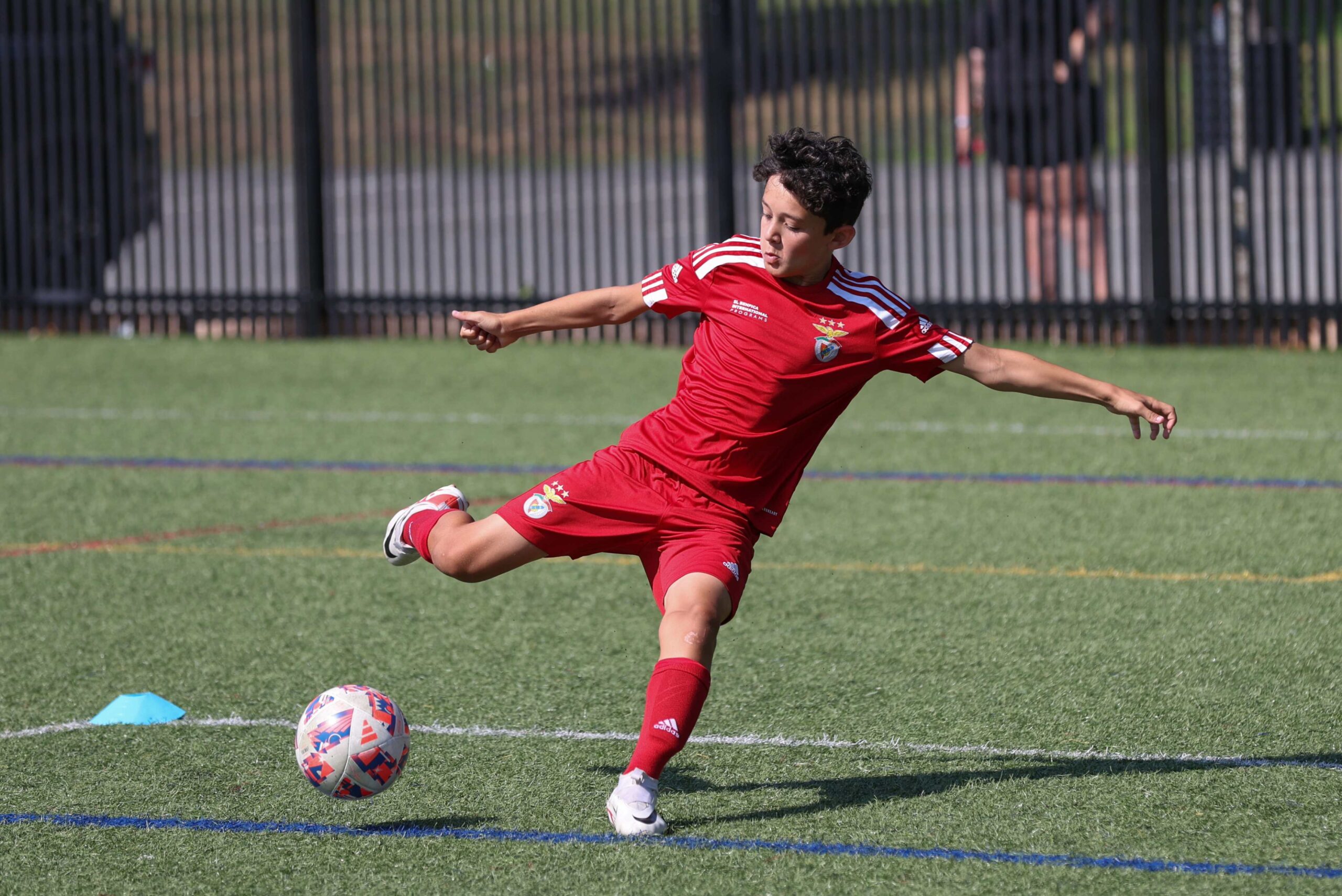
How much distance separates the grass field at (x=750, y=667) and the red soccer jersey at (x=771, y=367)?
0.78 meters

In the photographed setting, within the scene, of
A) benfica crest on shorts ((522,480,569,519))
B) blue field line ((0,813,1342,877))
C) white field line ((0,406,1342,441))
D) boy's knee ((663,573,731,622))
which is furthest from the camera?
white field line ((0,406,1342,441))

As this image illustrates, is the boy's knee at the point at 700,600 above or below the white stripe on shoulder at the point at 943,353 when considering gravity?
below

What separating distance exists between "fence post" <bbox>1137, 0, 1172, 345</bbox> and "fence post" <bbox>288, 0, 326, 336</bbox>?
7.08 m

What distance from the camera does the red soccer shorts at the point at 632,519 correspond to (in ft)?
13.9

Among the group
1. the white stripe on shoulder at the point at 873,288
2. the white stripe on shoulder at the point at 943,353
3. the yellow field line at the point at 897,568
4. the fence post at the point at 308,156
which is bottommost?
the yellow field line at the point at 897,568

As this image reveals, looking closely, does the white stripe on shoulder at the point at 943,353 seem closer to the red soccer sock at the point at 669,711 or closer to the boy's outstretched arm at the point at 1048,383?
the boy's outstretched arm at the point at 1048,383

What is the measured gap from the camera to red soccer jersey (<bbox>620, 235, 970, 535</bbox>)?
427 centimetres

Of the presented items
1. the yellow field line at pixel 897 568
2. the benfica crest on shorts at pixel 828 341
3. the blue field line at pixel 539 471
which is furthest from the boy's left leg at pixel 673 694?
the blue field line at pixel 539 471

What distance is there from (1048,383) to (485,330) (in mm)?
1470

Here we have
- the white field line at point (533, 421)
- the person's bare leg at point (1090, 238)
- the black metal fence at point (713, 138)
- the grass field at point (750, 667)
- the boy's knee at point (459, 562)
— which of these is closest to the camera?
the grass field at point (750, 667)

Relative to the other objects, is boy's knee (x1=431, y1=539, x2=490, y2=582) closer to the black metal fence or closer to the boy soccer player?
the boy soccer player

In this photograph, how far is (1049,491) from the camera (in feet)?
27.3

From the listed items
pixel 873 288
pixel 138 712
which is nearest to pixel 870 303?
pixel 873 288

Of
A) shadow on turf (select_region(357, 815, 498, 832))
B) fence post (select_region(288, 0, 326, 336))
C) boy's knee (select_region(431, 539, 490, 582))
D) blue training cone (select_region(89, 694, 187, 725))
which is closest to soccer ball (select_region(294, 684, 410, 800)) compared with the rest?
shadow on turf (select_region(357, 815, 498, 832))
